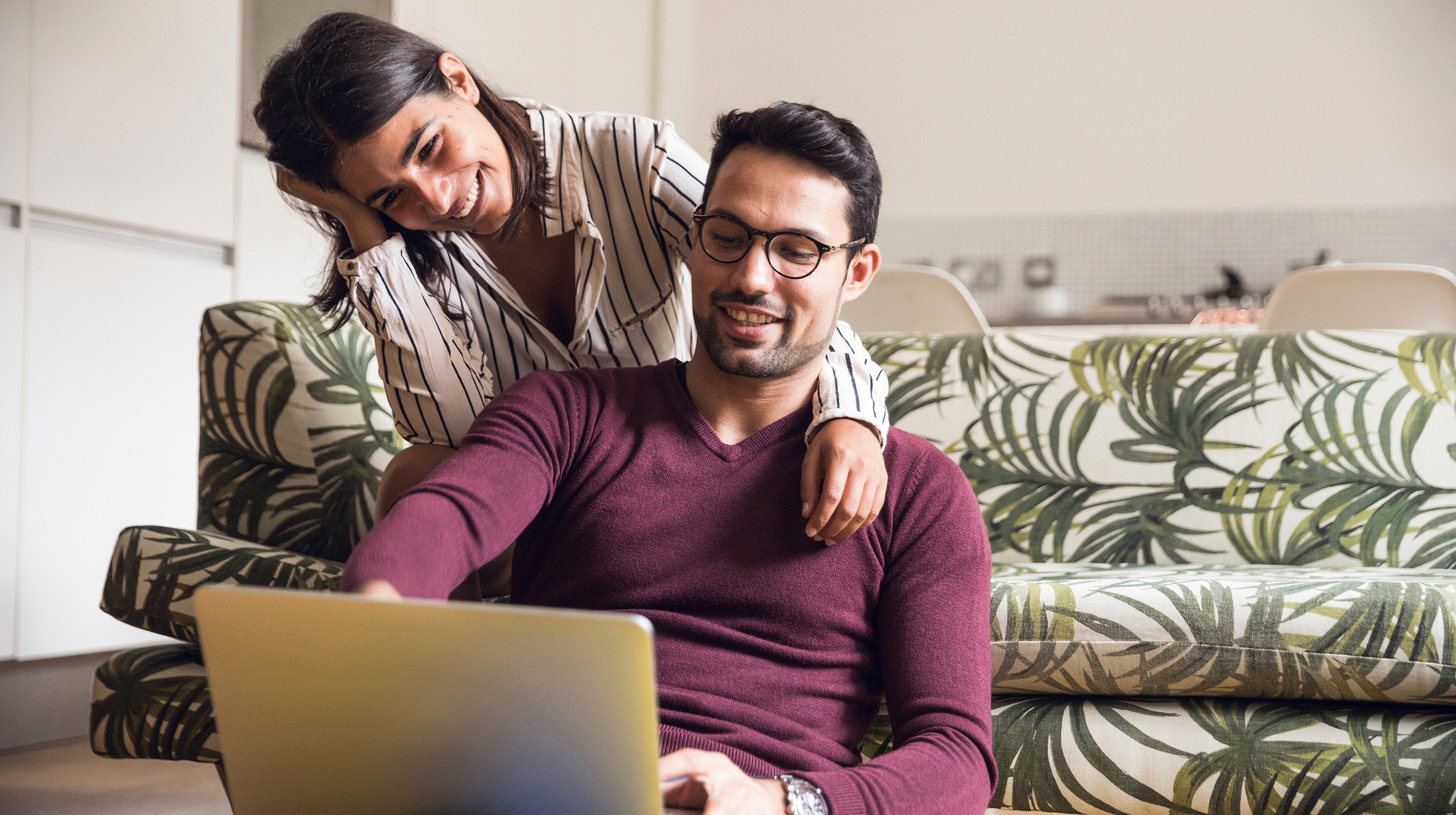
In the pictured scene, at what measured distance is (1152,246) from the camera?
4617 millimetres

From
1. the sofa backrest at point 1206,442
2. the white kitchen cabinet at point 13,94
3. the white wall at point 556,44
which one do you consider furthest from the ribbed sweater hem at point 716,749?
the white wall at point 556,44

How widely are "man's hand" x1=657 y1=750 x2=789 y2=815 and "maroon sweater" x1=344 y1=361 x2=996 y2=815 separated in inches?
6.5

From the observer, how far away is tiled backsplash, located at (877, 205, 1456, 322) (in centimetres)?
437

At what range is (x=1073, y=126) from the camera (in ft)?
15.4

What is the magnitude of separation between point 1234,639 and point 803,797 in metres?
0.72

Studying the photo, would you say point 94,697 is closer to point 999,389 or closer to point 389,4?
point 999,389

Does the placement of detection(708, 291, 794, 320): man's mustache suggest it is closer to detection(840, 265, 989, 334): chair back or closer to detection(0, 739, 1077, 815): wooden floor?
detection(0, 739, 1077, 815): wooden floor

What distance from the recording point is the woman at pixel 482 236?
1183mm

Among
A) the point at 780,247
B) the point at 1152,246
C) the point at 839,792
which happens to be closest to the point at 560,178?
the point at 780,247

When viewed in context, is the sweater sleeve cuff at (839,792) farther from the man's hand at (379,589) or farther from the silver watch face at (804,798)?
the man's hand at (379,589)

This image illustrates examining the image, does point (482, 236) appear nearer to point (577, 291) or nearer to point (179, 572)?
point (577, 291)

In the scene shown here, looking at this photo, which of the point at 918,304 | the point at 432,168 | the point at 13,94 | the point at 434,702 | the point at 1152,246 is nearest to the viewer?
the point at 434,702

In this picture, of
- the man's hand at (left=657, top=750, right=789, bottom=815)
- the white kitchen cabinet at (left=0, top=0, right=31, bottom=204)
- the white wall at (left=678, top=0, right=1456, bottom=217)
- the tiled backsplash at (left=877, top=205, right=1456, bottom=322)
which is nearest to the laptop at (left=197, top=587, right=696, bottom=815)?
the man's hand at (left=657, top=750, right=789, bottom=815)

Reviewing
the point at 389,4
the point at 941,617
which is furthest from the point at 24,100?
the point at 941,617
